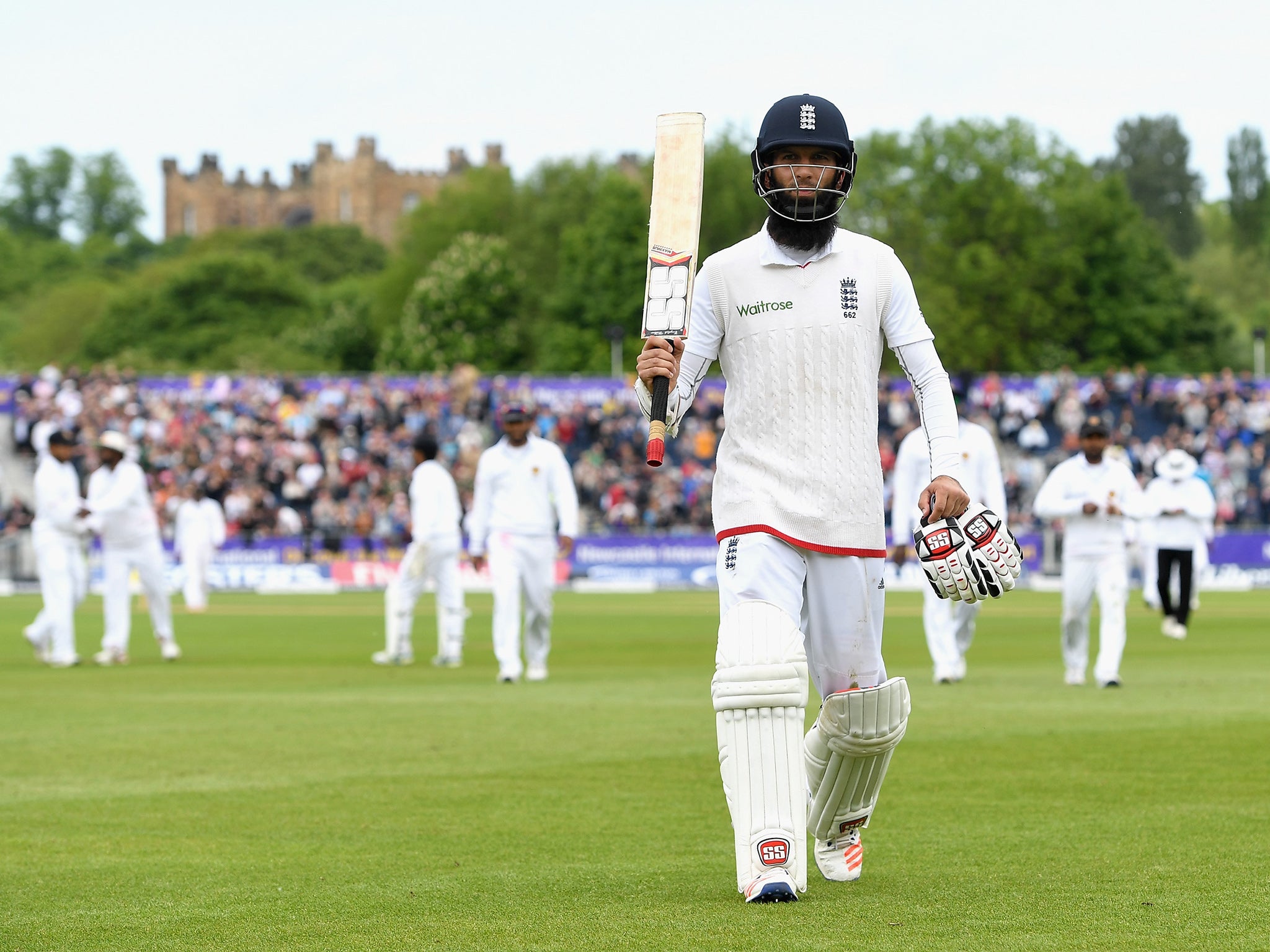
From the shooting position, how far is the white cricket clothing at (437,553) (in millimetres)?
19578

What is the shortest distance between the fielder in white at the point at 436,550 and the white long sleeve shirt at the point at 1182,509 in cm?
883

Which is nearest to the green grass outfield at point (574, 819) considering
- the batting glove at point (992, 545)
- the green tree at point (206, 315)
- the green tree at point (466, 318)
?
the batting glove at point (992, 545)

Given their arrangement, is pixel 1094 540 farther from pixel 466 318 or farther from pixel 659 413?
pixel 466 318

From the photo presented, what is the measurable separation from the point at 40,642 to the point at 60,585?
1.04m

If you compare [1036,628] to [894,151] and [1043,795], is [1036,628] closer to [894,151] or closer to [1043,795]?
[1043,795]

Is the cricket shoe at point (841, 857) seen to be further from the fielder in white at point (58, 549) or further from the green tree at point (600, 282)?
the green tree at point (600, 282)

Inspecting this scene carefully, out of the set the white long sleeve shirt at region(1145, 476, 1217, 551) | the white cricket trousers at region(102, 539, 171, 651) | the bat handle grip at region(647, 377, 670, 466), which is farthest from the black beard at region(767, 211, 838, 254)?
the white long sleeve shirt at region(1145, 476, 1217, 551)

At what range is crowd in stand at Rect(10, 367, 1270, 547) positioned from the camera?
41.4m

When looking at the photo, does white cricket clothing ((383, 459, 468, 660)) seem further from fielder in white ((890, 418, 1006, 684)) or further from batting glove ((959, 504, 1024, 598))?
batting glove ((959, 504, 1024, 598))

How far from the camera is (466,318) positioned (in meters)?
90.9

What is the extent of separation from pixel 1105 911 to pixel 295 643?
1875cm

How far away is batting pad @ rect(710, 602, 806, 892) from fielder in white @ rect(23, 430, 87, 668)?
14249 millimetres

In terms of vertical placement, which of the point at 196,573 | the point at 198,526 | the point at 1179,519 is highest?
the point at 1179,519

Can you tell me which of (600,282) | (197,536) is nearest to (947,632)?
(197,536)
